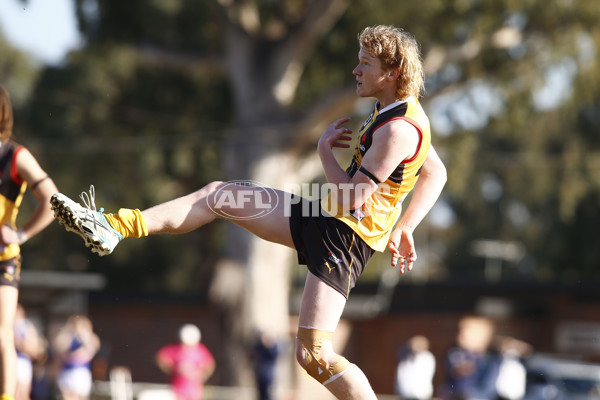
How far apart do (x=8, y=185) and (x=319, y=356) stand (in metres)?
2.25

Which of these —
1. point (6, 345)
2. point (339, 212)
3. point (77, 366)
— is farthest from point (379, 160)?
point (77, 366)

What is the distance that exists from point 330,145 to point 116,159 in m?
24.2

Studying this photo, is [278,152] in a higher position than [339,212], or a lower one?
higher

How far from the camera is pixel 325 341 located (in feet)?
15.8

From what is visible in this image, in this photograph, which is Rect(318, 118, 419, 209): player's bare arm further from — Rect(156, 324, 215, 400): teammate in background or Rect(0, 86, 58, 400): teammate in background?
Rect(156, 324, 215, 400): teammate in background

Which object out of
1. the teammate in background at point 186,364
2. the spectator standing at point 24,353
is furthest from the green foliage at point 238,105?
the spectator standing at point 24,353

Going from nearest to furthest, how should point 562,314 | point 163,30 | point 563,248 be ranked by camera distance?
1. point 163,30
2. point 562,314
3. point 563,248

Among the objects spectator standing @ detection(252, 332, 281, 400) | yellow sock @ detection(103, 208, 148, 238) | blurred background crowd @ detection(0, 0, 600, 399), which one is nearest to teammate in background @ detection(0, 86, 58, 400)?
yellow sock @ detection(103, 208, 148, 238)

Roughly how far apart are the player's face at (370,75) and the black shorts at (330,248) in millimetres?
771

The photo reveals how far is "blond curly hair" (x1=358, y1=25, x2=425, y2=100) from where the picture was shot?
4.91 meters

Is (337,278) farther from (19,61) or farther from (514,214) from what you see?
(514,214)

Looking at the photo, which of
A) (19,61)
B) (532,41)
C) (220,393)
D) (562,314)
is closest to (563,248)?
(562,314)

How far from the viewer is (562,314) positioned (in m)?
28.2

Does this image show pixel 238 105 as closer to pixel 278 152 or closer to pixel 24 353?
pixel 278 152
